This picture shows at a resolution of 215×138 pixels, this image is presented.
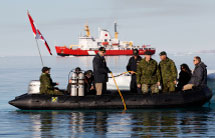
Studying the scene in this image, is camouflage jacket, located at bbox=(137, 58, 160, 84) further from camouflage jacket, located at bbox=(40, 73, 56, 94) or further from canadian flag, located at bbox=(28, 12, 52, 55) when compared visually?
canadian flag, located at bbox=(28, 12, 52, 55)

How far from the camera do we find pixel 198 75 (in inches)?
597

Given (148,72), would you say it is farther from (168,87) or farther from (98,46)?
(98,46)

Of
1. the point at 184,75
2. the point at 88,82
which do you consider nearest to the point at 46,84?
the point at 88,82

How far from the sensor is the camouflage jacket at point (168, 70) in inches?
574

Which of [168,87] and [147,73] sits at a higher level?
[147,73]

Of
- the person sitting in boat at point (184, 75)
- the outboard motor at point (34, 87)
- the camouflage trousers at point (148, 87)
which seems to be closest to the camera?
the camouflage trousers at point (148, 87)

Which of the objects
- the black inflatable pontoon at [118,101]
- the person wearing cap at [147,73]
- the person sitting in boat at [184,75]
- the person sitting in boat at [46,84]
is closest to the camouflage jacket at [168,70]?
the person wearing cap at [147,73]

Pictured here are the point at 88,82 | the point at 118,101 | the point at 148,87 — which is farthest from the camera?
the point at 88,82

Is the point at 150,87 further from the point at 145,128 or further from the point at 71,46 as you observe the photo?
the point at 71,46

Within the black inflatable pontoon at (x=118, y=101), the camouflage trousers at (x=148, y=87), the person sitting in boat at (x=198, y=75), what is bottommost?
the black inflatable pontoon at (x=118, y=101)

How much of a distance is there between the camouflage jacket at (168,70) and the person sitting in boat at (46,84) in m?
3.50

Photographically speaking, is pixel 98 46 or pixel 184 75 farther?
pixel 98 46

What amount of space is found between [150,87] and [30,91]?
4119mm

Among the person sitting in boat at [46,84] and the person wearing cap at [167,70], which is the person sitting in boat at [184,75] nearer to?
the person wearing cap at [167,70]
